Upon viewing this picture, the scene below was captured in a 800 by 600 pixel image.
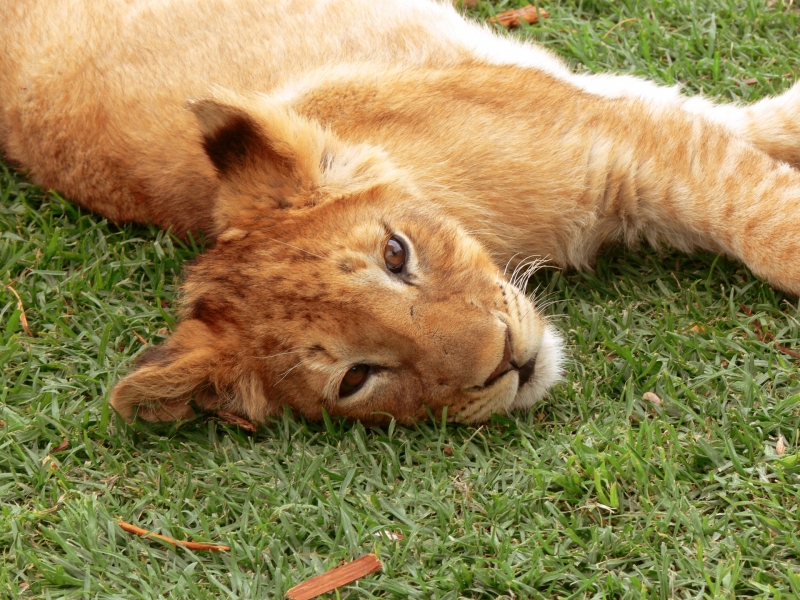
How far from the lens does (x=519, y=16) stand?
6066mm

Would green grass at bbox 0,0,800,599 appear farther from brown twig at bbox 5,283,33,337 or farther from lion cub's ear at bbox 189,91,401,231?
lion cub's ear at bbox 189,91,401,231

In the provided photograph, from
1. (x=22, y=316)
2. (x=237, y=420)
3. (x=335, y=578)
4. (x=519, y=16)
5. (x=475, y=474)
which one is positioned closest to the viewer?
(x=335, y=578)

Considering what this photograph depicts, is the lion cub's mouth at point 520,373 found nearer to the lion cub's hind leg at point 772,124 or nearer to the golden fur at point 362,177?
the golden fur at point 362,177

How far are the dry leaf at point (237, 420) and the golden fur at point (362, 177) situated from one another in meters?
0.03

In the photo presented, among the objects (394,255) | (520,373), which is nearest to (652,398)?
(520,373)

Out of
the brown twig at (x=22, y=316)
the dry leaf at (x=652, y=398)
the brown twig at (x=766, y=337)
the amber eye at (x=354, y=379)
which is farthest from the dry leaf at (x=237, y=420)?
the brown twig at (x=766, y=337)

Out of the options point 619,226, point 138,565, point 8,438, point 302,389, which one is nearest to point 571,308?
point 619,226

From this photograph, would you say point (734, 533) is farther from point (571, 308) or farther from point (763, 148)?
point (763, 148)

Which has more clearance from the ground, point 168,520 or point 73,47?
point 73,47

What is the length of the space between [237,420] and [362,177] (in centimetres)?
110

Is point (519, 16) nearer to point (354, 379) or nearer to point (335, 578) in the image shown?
point (354, 379)

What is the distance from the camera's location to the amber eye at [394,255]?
3.77 meters

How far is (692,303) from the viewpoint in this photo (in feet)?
13.3

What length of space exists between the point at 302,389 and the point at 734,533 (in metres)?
A: 1.64
